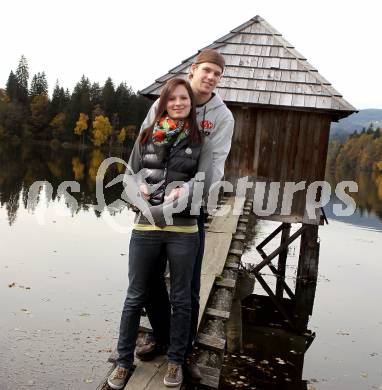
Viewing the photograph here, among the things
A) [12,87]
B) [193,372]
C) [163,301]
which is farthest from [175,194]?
[12,87]

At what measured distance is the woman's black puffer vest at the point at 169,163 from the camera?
3400mm

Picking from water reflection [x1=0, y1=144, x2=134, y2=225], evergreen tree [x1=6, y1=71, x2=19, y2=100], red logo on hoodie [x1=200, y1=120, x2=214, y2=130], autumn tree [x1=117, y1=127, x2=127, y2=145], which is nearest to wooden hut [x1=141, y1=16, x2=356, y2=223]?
red logo on hoodie [x1=200, y1=120, x2=214, y2=130]

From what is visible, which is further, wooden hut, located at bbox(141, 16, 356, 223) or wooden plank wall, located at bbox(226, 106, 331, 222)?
wooden plank wall, located at bbox(226, 106, 331, 222)

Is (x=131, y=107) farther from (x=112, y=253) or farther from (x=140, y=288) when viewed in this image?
(x=140, y=288)

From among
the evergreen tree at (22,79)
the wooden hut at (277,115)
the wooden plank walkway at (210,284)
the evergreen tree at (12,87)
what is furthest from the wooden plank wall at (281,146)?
the evergreen tree at (12,87)

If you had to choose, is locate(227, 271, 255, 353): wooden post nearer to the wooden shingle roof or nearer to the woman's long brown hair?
the wooden shingle roof

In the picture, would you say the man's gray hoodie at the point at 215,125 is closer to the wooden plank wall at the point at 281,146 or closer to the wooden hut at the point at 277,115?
the wooden hut at the point at 277,115

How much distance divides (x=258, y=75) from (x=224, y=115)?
8.87 meters

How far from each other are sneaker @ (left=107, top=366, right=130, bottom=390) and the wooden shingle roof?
29.3 feet

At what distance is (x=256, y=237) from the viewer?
69.4 feet

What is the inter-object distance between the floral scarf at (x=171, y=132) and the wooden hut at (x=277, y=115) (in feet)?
27.7

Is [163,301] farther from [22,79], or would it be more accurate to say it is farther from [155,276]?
[22,79]

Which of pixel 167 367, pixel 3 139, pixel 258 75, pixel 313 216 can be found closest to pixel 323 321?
pixel 313 216

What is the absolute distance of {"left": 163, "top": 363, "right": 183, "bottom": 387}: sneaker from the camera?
3.48m
